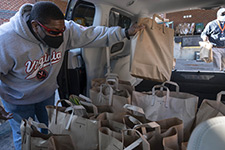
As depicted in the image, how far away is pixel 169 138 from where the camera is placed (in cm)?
89

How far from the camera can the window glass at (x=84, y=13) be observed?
2016 mm

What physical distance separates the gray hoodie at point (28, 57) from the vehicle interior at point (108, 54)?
0.39 m

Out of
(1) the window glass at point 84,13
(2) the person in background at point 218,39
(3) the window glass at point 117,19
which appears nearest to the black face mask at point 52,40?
(1) the window glass at point 84,13

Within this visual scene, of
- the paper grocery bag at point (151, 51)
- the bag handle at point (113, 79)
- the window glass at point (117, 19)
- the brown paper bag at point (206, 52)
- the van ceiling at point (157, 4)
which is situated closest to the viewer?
the paper grocery bag at point (151, 51)

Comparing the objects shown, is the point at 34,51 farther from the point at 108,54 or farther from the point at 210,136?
the point at 210,136

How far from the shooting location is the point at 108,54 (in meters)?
2.16

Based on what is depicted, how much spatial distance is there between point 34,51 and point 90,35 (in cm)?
52

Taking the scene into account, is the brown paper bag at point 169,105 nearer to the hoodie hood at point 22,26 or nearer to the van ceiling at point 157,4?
the hoodie hood at point 22,26

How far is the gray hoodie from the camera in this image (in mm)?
1192

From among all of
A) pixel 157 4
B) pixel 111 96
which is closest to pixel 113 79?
pixel 111 96

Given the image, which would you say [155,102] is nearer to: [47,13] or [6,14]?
[47,13]

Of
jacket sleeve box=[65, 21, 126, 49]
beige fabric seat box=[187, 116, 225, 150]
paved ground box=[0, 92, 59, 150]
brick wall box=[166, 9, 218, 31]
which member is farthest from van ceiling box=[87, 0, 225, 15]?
brick wall box=[166, 9, 218, 31]

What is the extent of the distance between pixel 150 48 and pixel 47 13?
2.85 ft

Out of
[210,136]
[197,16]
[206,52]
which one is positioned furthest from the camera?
[197,16]
